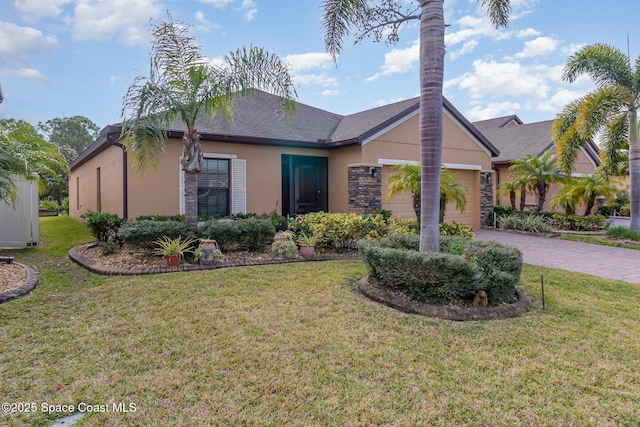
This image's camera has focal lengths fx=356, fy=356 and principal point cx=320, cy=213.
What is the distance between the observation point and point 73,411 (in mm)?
2604

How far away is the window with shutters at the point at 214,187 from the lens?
432 inches

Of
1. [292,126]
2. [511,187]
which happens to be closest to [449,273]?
[292,126]

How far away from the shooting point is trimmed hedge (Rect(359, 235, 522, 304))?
4758 mm

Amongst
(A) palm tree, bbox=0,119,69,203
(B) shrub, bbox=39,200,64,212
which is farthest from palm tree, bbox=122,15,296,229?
(B) shrub, bbox=39,200,64,212

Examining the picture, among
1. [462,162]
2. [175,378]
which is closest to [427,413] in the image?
[175,378]

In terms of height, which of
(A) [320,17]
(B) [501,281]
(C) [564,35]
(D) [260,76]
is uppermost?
(C) [564,35]

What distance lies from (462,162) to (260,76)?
967 centimetres

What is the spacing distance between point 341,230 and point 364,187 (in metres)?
3.70

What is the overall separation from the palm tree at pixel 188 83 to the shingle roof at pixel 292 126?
227 centimetres

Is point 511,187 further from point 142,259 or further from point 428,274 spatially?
point 142,259

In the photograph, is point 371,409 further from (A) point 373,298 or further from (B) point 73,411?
(A) point 373,298

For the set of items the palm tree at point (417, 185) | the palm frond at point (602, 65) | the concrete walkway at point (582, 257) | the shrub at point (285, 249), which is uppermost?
the palm frond at point (602, 65)

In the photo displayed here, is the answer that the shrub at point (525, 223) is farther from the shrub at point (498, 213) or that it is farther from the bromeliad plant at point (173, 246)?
the bromeliad plant at point (173, 246)

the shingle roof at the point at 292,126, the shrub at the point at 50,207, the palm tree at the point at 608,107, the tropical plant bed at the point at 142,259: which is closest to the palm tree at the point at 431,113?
the tropical plant bed at the point at 142,259
